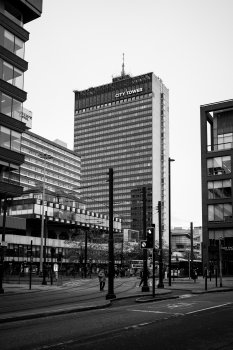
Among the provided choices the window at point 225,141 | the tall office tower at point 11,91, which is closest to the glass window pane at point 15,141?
the tall office tower at point 11,91

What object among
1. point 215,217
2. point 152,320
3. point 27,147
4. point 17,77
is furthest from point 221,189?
point 27,147

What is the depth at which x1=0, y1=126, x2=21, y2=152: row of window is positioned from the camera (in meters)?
36.7

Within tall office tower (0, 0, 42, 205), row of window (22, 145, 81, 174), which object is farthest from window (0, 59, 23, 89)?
row of window (22, 145, 81, 174)

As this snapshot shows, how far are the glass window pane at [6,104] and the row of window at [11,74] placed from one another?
140 cm

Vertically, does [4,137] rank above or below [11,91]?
below

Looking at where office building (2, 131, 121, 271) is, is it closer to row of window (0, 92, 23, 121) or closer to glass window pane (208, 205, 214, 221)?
row of window (0, 92, 23, 121)

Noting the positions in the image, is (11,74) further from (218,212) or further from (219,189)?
(218,212)

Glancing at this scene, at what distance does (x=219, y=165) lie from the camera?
78.4 meters

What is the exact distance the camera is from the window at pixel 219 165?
7756cm

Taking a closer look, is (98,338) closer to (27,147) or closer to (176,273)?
(176,273)

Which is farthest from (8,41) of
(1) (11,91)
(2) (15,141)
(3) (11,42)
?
(2) (15,141)

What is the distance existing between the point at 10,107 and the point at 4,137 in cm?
268

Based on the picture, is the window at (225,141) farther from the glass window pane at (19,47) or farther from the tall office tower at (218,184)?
the glass window pane at (19,47)

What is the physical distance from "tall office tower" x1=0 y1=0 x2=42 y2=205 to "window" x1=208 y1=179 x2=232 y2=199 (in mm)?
46806
